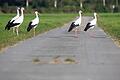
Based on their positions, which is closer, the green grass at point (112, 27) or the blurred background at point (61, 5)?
the green grass at point (112, 27)

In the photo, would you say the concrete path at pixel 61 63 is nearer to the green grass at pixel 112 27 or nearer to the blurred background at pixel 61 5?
the green grass at pixel 112 27

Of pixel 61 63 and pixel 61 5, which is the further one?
pixel 61 5

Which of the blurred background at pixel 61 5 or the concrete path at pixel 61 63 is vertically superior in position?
the concrete path at pixel 61 63

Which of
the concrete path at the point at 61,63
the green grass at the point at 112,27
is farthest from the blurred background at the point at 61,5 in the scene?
the concrete path at the point at 61,63

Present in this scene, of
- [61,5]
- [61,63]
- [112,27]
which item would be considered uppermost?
[61,63]

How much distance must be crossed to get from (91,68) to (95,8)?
10989cm

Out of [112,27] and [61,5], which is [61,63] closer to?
[112,27]

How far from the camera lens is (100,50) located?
2095 centimetres

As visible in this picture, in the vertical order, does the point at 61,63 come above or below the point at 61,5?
above

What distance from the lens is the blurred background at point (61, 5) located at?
121250 millimetres

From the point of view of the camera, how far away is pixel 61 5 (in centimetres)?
13425

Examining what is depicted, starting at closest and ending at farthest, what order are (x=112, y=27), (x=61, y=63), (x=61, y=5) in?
(x=61, y=63) → (x=112, y=27) → (x=61, y=5)

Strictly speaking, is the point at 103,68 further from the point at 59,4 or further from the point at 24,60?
the point at 59,4

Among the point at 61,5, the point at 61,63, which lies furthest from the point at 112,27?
the point at 61,5
